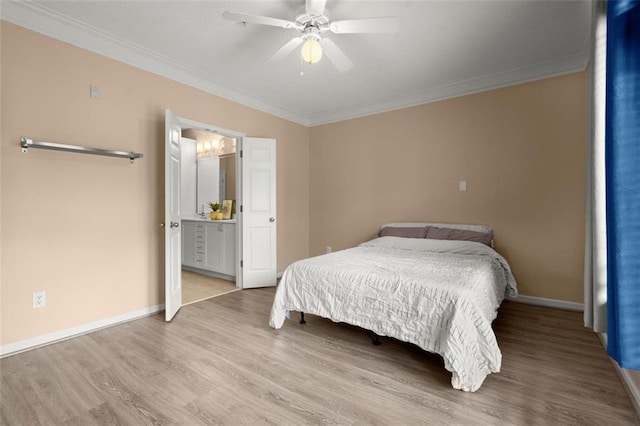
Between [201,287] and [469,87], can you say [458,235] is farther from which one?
[201,287]

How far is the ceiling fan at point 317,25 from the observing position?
204cm

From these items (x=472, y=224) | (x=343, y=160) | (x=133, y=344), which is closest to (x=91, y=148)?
(x=133, y=344)

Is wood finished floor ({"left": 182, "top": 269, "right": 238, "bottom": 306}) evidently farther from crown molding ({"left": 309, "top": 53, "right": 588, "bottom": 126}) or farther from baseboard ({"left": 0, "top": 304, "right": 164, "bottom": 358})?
crown molding ({"left": 309, "top": 53, "right": 588, "bottom": 126})

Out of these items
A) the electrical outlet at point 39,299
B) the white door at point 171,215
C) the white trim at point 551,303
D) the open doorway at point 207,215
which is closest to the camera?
the electrical outlet at point 39,299

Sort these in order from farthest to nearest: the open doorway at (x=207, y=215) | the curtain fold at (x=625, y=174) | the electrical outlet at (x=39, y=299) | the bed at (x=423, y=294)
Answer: the open doorway at (x=207, y=215), the electrical outlet at (x=39, y=299), the bed at (x=423, y=294), the curtain fold at (x=625, y=174)

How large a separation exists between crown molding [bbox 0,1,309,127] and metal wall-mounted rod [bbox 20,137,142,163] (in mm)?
937

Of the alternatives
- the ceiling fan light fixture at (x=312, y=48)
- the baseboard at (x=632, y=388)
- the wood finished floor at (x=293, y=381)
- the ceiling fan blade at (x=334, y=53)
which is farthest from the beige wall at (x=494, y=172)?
the ceiling fan light fixture at (x=312, y=48)

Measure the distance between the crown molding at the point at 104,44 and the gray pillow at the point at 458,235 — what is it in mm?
3141

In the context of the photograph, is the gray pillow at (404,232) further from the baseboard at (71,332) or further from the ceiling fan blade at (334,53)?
the baseboard at (71,332)

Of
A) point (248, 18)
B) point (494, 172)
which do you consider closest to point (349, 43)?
point (248, 18)

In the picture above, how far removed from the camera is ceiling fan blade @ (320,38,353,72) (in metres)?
2.34

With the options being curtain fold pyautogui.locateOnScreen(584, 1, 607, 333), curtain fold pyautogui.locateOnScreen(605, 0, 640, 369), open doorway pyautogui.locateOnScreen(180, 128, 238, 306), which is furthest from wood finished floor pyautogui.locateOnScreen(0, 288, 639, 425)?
open doorway pyautogui.locateOnScreen(180, 128, 238, 306)

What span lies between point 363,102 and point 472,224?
92.4 inches

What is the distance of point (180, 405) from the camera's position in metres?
1.72
